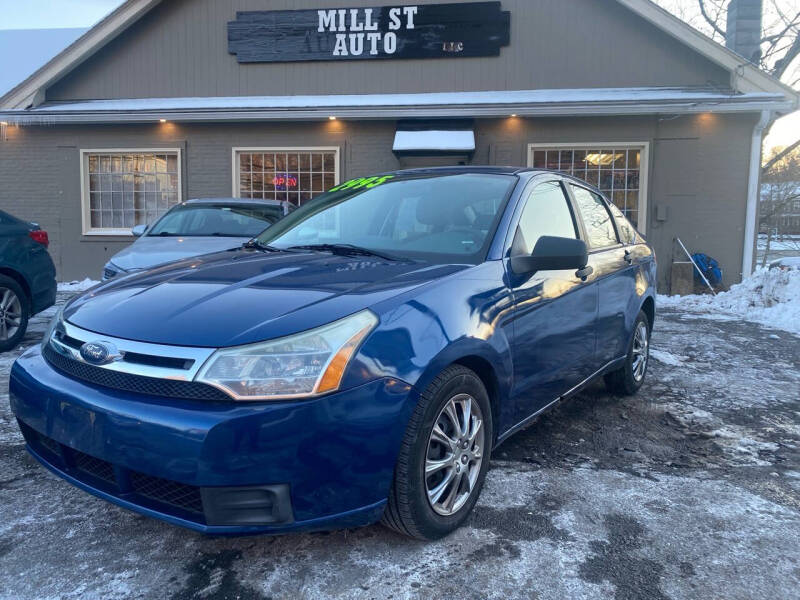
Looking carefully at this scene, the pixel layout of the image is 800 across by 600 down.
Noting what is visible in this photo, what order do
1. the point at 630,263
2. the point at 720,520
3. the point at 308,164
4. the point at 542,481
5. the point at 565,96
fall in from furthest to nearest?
the point at 308,164 < the point at 565,96 < the point at 630,263 < the point at 542,481 < the point at 720,520

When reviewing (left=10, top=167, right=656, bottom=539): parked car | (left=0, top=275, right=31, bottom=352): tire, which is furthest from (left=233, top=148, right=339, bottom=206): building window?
(left=10, top=167, right=656, bottom=539): parked car

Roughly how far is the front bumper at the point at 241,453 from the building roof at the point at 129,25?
10613 mm

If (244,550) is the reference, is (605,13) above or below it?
above

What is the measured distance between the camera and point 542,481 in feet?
10.5

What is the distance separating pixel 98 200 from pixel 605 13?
10.00 metres

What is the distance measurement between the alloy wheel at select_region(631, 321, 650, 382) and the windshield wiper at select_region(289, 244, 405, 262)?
7.73 feet

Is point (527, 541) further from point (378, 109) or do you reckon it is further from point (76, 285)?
point (76, 285)

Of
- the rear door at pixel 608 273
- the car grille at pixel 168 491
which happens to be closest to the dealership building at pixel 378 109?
the rear door at pixel 608 273

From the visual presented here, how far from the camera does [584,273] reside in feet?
11.9

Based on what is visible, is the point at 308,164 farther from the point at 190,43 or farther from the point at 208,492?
the point at 208,492

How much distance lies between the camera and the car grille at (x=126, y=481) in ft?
7.01

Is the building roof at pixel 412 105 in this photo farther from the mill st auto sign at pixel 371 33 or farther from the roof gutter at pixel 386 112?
the mill st auto sign at pixel 371 33

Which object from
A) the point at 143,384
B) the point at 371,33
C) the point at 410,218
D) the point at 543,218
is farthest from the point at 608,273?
the point at 371,33

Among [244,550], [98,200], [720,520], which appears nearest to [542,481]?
[720,520]
